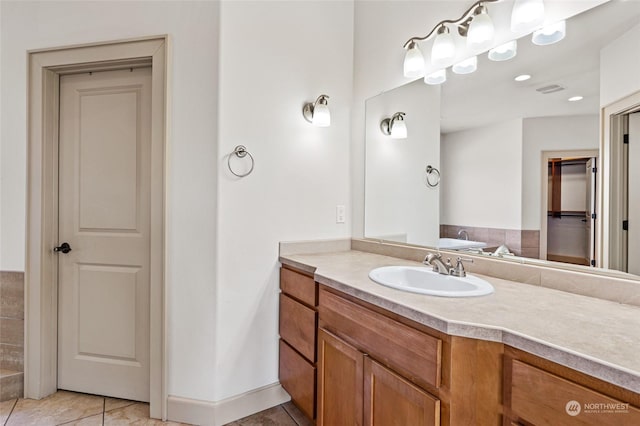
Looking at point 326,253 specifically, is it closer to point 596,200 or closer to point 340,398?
point 340,398

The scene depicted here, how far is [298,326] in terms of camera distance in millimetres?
1696

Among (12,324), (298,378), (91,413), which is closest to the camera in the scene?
(298,378)

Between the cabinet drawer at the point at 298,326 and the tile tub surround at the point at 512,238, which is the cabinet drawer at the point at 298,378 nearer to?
the cabinet drawer at the point at 298,326

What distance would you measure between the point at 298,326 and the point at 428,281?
0.70 m

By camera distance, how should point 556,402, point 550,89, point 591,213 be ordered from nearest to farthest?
1. point 556,402
2. point 591,213
3. point 550,89

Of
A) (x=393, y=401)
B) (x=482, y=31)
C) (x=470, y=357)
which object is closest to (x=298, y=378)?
(x=393, y=401)

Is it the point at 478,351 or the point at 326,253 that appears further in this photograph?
the point at 326,253

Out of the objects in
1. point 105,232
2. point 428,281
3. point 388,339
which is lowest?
point 388,339

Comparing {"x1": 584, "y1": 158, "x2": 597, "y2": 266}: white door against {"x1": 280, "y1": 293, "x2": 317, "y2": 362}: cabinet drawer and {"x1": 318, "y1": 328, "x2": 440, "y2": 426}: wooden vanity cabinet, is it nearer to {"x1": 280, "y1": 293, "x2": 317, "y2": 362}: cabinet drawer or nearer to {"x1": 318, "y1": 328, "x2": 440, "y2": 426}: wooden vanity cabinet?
{"x1": 318, "y1": 328, "x2": 440, "y2": 426}: wooden vanity cabinet

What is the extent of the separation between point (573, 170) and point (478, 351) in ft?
2.79

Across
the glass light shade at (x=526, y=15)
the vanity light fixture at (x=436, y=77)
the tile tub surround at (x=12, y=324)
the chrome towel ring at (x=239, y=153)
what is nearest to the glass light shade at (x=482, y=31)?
the glass light shade at (x=526, y=15)

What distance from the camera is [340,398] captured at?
135 cm

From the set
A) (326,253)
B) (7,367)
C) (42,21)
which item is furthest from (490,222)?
(7,367)

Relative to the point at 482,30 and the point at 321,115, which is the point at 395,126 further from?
the point at 482,30
